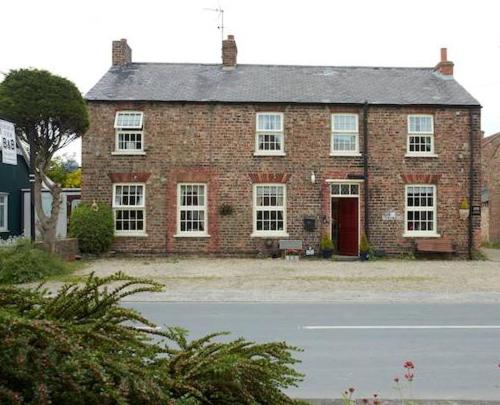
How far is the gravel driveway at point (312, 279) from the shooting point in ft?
40.9

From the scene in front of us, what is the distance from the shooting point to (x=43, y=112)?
54.1 ft

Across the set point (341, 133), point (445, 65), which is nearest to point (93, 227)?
point (341, 133)

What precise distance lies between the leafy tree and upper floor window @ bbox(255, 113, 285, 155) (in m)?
6.74

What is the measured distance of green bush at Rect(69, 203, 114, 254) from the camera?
20.4m

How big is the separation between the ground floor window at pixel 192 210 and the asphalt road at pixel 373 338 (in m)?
9.80

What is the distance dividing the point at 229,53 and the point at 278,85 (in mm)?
2872

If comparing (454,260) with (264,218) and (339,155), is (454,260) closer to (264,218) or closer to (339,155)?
(339,155)

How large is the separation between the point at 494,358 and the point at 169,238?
614 inches

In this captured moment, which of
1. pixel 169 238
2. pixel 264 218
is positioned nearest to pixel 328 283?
pixel 264 218

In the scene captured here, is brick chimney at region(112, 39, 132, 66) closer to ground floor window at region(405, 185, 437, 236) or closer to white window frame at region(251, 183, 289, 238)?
white window frame at region(251, 183, 289, 238)

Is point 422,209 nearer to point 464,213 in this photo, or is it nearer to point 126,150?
point 464,213

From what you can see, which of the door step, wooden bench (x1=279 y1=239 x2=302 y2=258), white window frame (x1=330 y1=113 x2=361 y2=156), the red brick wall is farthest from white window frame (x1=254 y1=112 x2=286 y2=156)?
the door step

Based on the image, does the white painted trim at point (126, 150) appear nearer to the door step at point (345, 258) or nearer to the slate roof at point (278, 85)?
the slate roof at point (278, 85)

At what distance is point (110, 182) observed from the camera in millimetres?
21312
